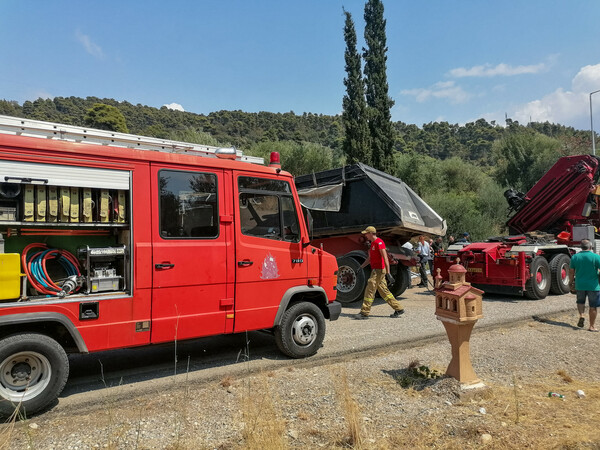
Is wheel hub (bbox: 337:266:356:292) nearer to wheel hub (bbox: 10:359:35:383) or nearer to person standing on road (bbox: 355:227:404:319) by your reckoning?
person standing on road (bbox: 355:227:404:319)

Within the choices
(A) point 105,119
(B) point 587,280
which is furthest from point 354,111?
(A) point 105,119

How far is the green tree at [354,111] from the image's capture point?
22906 mm

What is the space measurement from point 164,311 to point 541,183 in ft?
42.9

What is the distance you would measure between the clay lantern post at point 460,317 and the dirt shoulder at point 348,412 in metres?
0.19

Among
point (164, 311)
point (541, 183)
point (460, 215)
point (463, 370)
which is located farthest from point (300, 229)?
point (460, 215)

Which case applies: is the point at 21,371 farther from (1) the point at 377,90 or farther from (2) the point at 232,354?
(1) the point at 377,90

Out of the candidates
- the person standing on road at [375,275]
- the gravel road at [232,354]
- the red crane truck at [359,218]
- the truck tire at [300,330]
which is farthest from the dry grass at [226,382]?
the red crane truck at [359,218]

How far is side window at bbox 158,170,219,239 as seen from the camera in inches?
189

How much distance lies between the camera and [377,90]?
24297 millimetres

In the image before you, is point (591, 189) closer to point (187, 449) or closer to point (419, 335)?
point (419, 335)

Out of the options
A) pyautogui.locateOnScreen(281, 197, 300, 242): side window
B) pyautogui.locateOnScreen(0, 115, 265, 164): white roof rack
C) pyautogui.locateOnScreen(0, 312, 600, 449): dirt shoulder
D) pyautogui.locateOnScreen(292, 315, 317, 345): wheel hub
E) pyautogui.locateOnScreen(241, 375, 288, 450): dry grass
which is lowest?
pyautogui.locateOnScreen(0, 312, 600, 449): dirt shoulder

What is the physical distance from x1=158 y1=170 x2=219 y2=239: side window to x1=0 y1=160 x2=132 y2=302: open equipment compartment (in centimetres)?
39

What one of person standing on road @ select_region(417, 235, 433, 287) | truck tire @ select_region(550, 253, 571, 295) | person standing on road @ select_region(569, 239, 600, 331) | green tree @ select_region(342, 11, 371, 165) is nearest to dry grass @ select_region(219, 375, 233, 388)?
person standing on road @ select_region(569, 239, 600, 331)

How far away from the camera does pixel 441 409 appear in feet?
13.1
